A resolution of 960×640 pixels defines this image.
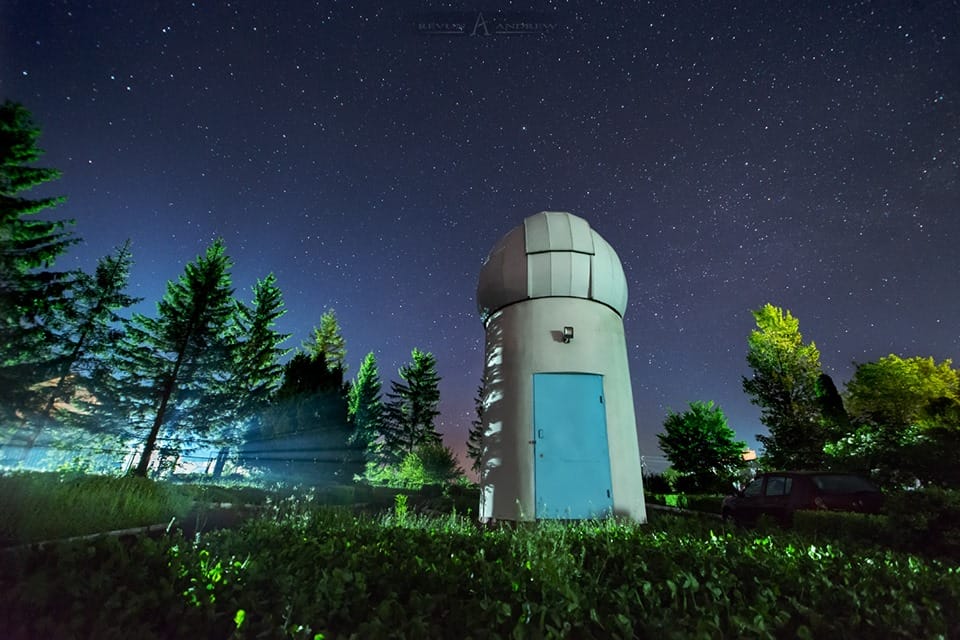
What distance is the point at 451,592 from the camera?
262cm

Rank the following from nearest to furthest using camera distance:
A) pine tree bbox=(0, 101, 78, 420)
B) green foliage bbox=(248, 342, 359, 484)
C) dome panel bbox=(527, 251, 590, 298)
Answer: dome panel bbox=(527, 251, 590, 298) < pine tree bbox=(0, 101, 78, 420) < green foliage bbox=(248, 342, 359, 484)

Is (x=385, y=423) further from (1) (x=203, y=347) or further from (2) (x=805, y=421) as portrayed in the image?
(2) (x=805, y=421)

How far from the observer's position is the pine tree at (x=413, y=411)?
42.1 metres

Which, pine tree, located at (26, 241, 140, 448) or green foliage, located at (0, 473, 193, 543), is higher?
pine tree, located at (26, 241, 140, 448)

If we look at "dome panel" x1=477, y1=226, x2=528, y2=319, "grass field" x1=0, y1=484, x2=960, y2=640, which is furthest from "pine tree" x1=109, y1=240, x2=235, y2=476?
"grass field" x1=0, y1=484, x2=960, y2=640

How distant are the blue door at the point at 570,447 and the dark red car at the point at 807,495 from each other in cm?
380

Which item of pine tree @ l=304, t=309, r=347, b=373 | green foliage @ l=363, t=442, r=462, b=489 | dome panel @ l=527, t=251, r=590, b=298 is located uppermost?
pine tree @ l=304, t=309, r=347, b=373

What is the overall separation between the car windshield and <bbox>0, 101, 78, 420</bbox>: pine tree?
25242 millimetres

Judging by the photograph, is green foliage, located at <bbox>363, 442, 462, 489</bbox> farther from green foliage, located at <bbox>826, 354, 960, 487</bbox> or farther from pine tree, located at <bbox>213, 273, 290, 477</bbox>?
green foliage, located at <bbox>826, 354, 960, 487</bbox>

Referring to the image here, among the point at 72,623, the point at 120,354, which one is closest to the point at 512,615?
the point at 72,623

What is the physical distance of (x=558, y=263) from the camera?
8.99m

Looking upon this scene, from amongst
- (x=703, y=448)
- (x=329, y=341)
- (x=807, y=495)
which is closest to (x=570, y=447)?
(x=807, y=495)

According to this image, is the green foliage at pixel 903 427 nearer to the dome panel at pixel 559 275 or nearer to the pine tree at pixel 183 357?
the dome panel at pixel 559 275

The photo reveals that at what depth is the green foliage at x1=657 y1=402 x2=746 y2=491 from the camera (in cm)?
2138
